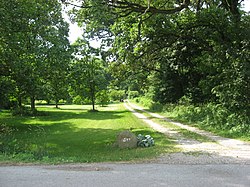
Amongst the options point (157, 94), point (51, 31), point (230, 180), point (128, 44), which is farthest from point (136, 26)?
point (230, 180)

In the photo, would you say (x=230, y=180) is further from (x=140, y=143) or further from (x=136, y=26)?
(x=136, y=26)

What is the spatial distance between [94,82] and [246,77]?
28.6 meters

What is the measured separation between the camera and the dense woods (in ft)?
50.3

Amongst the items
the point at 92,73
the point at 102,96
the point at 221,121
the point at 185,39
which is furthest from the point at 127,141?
the point at 102,96

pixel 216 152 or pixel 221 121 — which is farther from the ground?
pixel 221 121

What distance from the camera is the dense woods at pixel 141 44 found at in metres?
15.3

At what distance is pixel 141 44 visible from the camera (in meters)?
20.8

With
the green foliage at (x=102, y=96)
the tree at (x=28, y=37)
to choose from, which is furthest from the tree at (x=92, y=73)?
the tree at (x=28, y=37)

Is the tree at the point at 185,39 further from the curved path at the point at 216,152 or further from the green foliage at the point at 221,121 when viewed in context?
the curved path at the point at 216,152

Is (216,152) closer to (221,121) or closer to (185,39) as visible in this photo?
(221,121)

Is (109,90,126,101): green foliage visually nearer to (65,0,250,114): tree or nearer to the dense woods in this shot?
(65,0,250,114): tree

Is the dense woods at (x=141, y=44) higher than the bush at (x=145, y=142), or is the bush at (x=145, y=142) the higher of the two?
the dense woods at (x=141, y=44)

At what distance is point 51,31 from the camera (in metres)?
17.8

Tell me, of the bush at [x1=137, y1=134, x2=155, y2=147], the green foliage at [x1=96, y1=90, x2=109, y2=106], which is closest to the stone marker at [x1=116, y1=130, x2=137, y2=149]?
the bush at [x1=137, y1=134, x2=155, y2=147]
